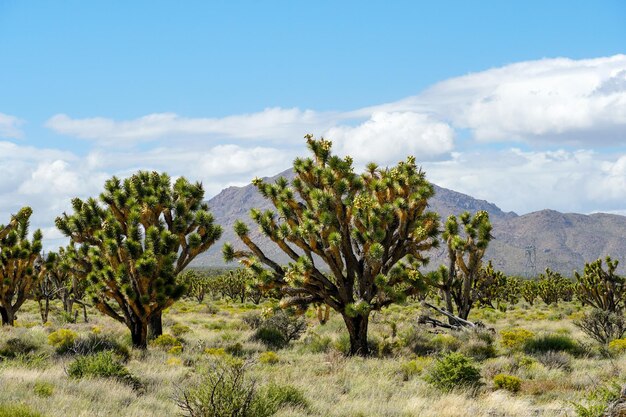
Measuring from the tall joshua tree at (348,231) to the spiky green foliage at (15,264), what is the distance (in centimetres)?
974

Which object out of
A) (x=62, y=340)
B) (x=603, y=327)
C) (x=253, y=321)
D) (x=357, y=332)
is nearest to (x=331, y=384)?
(x=357, y=332)

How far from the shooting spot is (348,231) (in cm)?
1773

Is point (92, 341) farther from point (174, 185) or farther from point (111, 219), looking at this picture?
point (174, 185)

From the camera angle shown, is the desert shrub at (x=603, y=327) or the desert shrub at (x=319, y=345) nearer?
the desert shrub at (x=319, y=345)

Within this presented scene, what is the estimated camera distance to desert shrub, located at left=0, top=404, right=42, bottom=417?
753 cm

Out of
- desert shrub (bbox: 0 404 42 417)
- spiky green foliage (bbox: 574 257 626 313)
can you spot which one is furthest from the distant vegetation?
spiky green foliage (bbox: 574 257 626 313)

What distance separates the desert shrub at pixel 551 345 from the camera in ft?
58.1

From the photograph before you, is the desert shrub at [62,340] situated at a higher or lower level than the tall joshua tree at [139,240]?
lower

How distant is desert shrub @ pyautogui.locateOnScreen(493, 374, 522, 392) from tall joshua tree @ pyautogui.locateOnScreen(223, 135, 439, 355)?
14.6 ft

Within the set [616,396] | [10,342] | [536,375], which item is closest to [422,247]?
[536,375]

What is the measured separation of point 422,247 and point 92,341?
9.55 m

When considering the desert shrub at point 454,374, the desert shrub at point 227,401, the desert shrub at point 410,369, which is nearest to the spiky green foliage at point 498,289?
the desert shrub at point 410,369

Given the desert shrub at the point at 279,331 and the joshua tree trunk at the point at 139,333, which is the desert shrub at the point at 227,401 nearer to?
the joshua tree trunk at the point at 139,333

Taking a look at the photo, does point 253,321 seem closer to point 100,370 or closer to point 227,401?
point 100,370
